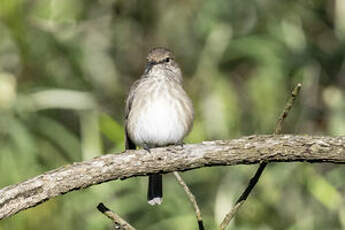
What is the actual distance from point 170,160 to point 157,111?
1.47 m

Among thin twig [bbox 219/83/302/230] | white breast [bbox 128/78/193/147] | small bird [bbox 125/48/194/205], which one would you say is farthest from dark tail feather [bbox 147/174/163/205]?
thin twig [bbox 219/83/302/230]

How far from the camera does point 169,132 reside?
5.89 meters

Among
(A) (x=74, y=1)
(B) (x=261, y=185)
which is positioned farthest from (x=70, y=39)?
(B) (x=261, y=185)

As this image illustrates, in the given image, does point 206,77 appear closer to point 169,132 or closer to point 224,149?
point 169,132

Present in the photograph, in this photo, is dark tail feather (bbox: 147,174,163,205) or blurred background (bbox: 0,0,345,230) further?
blurred background (bbox: 0,0,345,230)

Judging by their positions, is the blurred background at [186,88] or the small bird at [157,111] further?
the blurred background at [186,88]

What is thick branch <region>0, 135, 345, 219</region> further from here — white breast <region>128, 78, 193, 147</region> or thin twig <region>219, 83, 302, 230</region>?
white breast <region>128, 78, 193, 147</region>

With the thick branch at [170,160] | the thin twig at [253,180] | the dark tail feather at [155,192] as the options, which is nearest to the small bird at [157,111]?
the dark tail feather at [155,192]

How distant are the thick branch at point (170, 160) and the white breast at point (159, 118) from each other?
1.38 m

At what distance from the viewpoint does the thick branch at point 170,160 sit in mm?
4156

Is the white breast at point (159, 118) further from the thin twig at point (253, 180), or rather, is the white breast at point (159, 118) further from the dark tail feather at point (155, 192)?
the thin twig at point (253, 180)

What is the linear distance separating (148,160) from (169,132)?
57.2 inches

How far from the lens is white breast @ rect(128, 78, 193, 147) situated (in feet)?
19.3

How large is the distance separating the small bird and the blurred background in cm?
84
